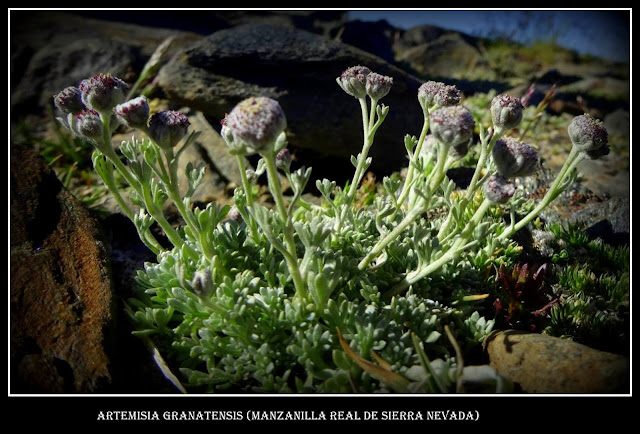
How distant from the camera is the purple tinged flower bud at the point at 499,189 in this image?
1.98 metres

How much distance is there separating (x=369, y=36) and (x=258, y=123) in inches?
255

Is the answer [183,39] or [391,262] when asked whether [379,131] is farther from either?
[183,39]

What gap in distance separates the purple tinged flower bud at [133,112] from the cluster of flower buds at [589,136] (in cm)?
190

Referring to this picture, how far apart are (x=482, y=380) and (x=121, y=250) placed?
2.49 m

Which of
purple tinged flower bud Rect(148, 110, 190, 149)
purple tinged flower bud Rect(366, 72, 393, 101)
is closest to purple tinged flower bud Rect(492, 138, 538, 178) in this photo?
purple tinged flower bud Rect(366, 72, 393, 101)

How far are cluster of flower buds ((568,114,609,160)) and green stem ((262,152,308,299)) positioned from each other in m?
1.36

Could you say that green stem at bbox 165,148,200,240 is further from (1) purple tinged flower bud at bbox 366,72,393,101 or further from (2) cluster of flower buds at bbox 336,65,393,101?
(1) purple tinged flower bud at bbox 366,72,393,101

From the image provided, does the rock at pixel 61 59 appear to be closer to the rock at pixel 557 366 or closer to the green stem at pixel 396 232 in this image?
the green stem at pixel 396 232

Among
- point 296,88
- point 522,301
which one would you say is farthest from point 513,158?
point 296,88

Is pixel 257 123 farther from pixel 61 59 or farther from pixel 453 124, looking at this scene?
pixel 61 59

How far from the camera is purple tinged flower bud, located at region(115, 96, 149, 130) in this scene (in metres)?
1.85

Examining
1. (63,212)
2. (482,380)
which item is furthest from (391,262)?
(63,212)

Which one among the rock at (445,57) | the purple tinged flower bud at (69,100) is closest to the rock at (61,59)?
the rock at (445,57)

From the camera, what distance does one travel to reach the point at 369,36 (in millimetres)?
7422
